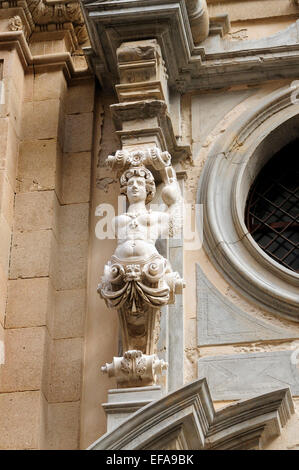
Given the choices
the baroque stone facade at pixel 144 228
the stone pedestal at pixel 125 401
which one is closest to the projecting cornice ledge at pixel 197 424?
the baroque stone facade at pixel 144 228

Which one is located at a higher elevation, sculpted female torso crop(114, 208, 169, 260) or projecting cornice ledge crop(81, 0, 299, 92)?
projecting cornice ledge crop(81, 0, 299, 92)

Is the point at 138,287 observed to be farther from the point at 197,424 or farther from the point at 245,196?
the point at 245,196

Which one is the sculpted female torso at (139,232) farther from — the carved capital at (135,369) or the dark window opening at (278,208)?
the dark window opening at (278,208)

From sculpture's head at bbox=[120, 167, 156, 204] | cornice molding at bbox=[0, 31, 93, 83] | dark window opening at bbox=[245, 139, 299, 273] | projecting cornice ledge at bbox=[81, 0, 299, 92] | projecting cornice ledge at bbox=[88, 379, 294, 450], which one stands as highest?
cornice molding at bbox=[0, 31, 93, 83]

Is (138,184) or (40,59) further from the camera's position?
(40,59)

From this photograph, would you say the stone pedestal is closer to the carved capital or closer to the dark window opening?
the carved capital

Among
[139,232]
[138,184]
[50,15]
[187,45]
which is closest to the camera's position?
[139,232]

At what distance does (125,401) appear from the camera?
838cm

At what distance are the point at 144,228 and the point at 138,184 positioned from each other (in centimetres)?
39

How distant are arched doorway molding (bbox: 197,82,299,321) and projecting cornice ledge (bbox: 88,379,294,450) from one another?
116 cm

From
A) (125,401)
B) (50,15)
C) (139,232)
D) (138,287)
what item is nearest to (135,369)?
(125,401)

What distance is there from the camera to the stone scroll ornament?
28.0 feet

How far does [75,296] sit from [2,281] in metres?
0.58

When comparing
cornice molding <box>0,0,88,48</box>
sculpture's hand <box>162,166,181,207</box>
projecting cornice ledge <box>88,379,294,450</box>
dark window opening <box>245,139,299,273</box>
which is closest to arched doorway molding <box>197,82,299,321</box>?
dark window opening <box>245,139,299,273</box>
